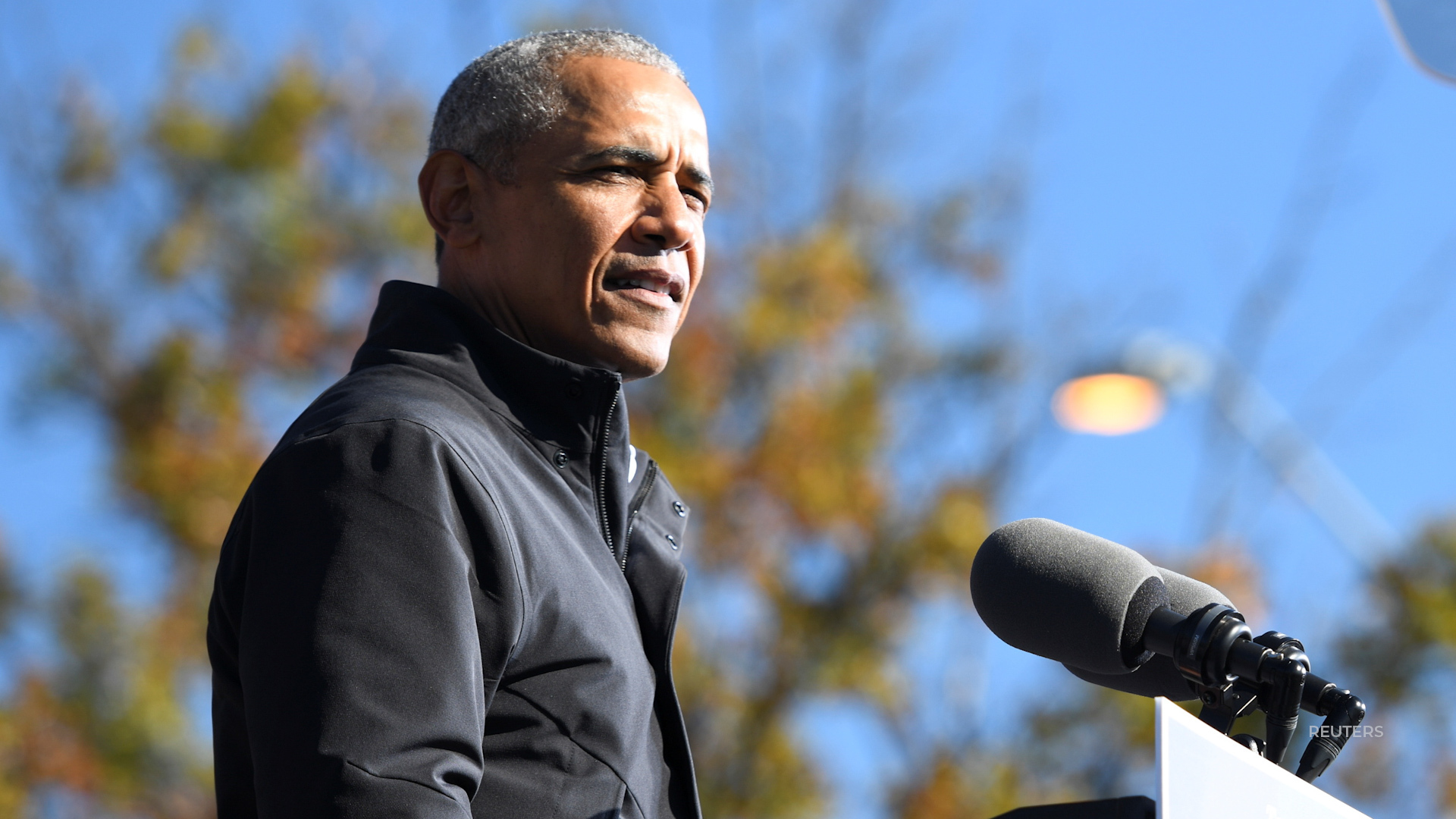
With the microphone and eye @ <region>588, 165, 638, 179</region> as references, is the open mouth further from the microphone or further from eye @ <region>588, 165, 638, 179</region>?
the microphone

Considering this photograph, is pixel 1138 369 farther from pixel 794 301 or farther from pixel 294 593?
pixel 294 593

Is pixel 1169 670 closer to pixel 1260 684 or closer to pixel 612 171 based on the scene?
pixel 1260 684

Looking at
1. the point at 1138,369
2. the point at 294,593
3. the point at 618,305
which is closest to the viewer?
the point at 294,593

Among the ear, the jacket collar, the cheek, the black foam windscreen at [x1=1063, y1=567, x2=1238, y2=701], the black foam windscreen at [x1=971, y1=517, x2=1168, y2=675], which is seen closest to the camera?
the black foam windscreen at [x1=971, y1=517, x2=1168, y2=675]

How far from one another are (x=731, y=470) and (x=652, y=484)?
9971 millimetres

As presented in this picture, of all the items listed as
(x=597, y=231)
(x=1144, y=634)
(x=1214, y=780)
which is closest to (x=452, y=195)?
(x=597, y=231)

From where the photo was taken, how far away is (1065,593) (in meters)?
1.86

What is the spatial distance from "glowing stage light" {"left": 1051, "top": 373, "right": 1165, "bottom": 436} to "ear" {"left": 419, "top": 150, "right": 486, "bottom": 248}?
26.1 ft

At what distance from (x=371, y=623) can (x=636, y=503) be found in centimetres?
75

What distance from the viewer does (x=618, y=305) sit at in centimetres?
229

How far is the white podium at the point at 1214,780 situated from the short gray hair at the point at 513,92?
1.41m

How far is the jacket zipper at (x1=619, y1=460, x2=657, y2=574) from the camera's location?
216 cm

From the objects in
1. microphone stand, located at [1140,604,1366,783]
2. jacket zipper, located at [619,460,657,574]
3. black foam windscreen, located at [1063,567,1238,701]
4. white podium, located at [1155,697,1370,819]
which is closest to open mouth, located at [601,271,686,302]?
jacket zipper, located at [619,460,657,574]

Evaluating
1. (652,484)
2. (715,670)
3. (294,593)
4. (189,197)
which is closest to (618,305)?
(652,484)
